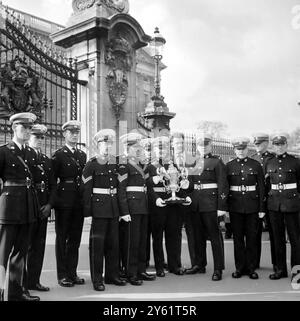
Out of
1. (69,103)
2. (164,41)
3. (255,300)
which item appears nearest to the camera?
(255,300)

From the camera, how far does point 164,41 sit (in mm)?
12180

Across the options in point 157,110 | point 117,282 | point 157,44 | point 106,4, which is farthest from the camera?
point 157,44

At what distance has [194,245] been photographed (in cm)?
646

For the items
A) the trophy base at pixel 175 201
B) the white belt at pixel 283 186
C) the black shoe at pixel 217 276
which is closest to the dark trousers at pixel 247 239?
the black shoe at pixel 217 276

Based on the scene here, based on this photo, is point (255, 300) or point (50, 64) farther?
point (50, 64)

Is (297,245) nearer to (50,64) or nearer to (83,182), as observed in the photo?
(83,182)

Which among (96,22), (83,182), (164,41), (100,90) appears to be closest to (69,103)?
(100,90)

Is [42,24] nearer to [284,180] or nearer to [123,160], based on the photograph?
[123,160]

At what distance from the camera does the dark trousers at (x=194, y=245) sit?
6.35 m

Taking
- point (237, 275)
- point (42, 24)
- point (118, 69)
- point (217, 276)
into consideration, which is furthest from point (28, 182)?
point (42, 24)

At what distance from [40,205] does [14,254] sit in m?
0.80

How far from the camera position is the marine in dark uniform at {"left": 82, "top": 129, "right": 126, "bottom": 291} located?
5.39m

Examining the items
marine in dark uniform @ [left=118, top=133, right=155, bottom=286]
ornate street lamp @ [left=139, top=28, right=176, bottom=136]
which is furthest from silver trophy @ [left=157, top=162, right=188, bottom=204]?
ornate street lamp @ [left=139, top=28, right=176, bottom=136]

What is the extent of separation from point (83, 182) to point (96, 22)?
4.94 m
